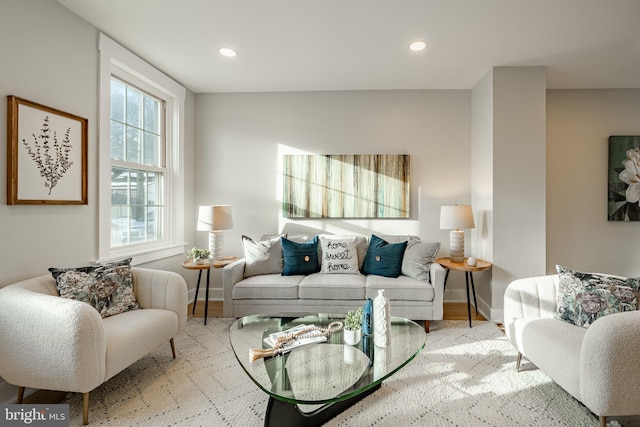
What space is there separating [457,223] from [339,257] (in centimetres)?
129

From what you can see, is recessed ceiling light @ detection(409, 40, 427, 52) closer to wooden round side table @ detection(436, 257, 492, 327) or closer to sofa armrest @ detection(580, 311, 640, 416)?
wooden round side table @ detection(436, 257, 492, 327)

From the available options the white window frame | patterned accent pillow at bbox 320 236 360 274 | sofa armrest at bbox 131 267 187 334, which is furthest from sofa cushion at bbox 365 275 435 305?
the white window frame

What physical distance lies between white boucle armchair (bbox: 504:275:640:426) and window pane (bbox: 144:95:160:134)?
398cm

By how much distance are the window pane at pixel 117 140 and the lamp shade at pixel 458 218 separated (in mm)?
3346

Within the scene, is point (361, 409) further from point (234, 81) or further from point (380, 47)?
point (234, 81)

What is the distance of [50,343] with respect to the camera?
1.70 m

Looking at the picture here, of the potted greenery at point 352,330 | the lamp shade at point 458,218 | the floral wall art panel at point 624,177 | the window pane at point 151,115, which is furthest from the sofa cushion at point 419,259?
the window pane at point 151,115

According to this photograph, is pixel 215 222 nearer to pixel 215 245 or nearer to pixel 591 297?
pixel 215 245

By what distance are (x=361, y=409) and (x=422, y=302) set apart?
1355mm

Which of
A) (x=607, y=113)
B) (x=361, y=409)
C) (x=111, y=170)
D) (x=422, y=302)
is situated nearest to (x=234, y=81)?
(x=111, y=170)

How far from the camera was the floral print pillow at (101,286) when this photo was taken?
209cm

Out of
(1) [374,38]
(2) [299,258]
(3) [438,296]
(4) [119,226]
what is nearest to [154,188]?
(4) [119,226]

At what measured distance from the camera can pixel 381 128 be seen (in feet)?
13.1

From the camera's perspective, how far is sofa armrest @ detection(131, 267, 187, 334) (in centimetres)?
247
